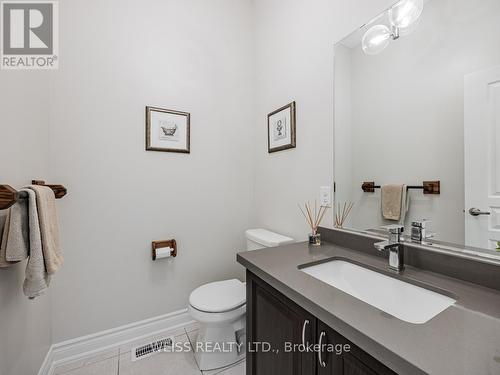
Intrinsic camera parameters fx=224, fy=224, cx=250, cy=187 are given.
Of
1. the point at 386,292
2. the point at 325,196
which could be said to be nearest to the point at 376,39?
the point at 325,196

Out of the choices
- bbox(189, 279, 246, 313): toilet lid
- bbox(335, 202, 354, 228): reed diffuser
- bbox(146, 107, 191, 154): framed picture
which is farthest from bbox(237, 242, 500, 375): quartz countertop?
bbox(146, 107, 191, 154): framed picture

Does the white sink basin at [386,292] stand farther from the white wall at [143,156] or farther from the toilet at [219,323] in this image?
the white wall at [143,156]

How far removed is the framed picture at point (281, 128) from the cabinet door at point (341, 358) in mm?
1213

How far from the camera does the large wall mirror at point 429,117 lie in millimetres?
794

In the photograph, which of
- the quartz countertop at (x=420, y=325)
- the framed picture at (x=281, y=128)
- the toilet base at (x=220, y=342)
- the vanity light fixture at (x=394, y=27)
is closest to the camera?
the quartz countertop at (x=420, y=325)

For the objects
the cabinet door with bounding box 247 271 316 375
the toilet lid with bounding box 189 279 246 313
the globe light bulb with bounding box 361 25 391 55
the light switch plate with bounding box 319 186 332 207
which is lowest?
the toilet lid with bounding box 189 279 246 313

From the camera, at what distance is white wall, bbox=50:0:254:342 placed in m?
1.47

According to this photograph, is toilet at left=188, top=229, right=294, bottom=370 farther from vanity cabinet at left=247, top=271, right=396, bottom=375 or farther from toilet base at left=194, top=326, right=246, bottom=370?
vanity cabinet at left=247, top=271, right=396, bottom=375

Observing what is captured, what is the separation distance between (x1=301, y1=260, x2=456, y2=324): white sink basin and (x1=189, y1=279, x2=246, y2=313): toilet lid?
649 mm

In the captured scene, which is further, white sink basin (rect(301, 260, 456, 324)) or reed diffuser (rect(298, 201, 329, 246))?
reed diffuser (rect(298, 201, 329, 246))

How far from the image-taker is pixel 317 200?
144cm

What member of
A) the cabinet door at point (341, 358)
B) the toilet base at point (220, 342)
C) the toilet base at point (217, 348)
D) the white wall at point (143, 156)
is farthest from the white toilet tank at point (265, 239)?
the cabinet door at point (341, 358)

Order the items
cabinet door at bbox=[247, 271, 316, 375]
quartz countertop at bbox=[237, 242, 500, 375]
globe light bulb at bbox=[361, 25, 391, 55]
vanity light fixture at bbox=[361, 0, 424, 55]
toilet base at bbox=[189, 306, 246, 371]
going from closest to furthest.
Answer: quartz countertop at bbox=[237, 242, 500, 375], cabinet door at bbox=[247, 271, 316, 375], vanity light fixture at bbox=[361, 0, 424, 55], globe light bulb at bbox=[361, 25, 391, 55], toilet base at bbox=[189, 306, 246, 371]

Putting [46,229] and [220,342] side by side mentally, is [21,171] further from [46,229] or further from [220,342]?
[220,342]
